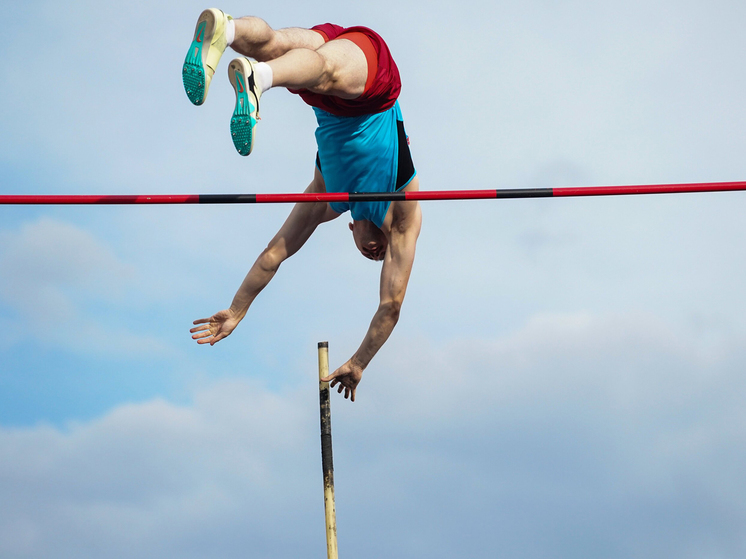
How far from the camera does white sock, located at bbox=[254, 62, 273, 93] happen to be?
14.5 feet

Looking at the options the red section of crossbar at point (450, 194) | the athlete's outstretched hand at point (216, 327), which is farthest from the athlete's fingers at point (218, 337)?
the red section of crossbar at point (450, 194)

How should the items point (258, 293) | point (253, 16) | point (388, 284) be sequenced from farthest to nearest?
point (258, 293), point (388, 284), point (253, 16)

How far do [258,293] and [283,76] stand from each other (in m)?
2.41

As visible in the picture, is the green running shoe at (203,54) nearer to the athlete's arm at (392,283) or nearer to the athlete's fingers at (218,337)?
the athlete's arm at (392,283)

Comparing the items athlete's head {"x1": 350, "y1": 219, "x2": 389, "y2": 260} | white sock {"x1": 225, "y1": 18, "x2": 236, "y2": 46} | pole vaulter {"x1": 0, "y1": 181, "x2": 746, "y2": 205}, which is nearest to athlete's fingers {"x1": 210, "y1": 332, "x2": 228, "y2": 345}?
athlete's head {"x1": 350, "y1": 219, "x2": 389, "y2": 260}

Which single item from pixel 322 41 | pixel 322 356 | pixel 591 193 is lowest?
pixel 322 356

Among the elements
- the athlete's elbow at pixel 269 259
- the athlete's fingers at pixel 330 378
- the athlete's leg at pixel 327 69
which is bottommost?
the athlete's fingers at pixel 330 378

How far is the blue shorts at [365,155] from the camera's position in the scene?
18.3 ft

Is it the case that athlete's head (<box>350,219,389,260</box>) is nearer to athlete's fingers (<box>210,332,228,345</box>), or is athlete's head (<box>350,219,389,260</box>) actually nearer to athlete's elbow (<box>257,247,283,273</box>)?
athlete's elbow (<box>257,247,283,273</box>)

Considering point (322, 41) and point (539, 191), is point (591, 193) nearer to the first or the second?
point (539, 191)

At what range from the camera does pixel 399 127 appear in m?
5.83

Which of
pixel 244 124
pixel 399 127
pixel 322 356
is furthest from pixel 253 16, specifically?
pixel 322 356

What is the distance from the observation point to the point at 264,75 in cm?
446

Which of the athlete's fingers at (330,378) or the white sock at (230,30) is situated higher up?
the white sock at (230,30)
